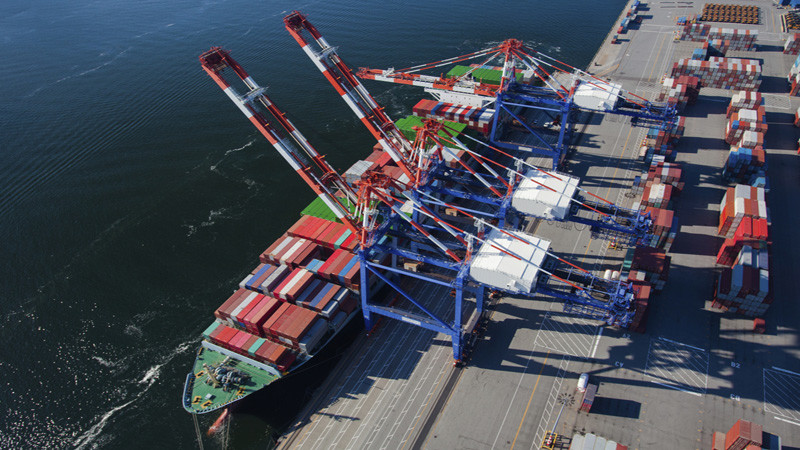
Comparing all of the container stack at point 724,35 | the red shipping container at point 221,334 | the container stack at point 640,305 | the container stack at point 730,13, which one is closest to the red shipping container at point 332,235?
the red shipping container at point 221,334

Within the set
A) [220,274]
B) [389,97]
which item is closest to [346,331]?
[220,274]

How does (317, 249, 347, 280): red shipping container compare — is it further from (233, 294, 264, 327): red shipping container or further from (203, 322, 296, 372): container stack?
(203, 322, 296, 372): container stack

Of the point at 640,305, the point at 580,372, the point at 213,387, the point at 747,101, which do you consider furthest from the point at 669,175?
the point at 213,387

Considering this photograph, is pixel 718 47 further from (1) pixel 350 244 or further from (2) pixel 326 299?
(2) pixel 326 299

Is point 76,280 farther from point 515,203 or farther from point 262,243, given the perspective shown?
point 515,203

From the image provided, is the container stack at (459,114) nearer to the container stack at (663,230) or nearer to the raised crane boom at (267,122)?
the container stack at (663,230)

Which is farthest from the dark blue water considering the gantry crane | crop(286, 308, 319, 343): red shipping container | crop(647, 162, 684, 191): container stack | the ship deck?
crop(647, 162, 684, 191): container stack
